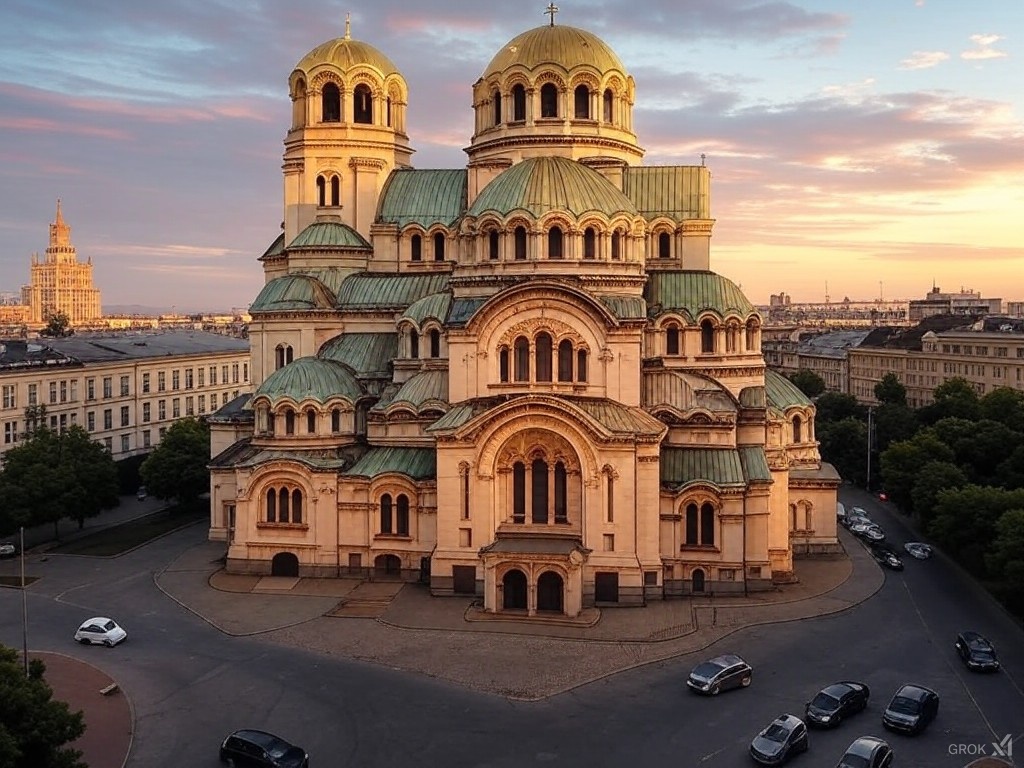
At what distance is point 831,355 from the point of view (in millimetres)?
129500

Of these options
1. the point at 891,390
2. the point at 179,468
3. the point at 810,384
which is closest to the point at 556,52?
the point at 179,468

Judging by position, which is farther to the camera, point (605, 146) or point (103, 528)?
point (103, 528)

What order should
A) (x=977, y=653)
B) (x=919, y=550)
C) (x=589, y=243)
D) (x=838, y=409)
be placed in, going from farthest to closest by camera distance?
(x=838, y=409) < (x=919, y=550) < (x=589, y=243) < (x=977, y=653)

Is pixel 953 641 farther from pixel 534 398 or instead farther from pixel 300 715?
pixel 300 715

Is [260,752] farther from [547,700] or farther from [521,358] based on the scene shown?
[521,358]

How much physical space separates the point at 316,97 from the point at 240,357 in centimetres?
4361

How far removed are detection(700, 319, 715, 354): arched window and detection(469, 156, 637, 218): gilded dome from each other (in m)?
7.84

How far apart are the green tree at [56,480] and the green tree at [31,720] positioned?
117 ft

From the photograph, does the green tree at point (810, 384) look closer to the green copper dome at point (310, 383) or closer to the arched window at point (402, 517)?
the green copper dome at point (310, 383)

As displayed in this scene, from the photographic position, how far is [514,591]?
47.0 meters

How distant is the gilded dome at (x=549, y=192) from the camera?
50.5m

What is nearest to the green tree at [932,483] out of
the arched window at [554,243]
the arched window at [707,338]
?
the arched window at [707,338]

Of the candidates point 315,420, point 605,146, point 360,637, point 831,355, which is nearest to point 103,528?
point 315,420

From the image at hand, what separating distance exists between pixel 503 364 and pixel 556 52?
865 inches
